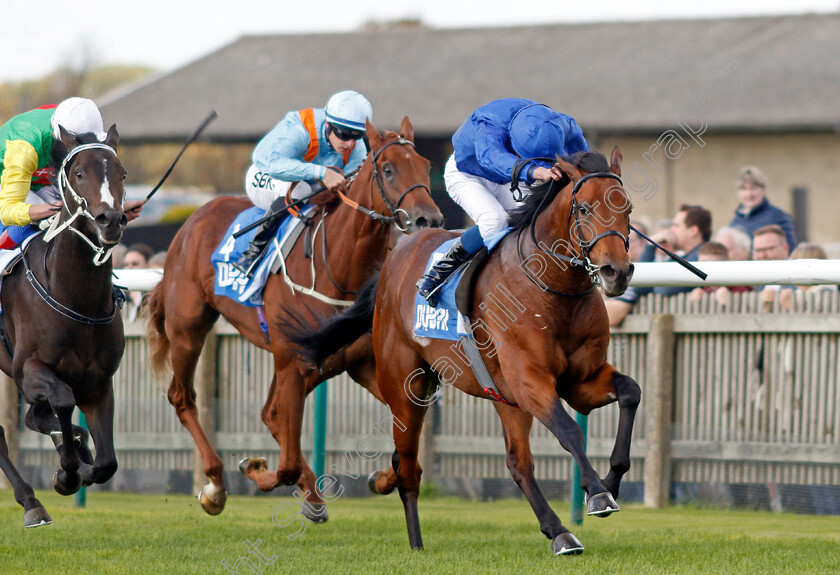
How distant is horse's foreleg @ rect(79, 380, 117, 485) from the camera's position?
5.72m

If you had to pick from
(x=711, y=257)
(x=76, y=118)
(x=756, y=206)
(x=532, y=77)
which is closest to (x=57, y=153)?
(x=76, y=118)

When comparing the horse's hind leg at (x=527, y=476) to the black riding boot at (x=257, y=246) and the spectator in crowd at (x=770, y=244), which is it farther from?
the spectator in crowd at (x=770, y=244)

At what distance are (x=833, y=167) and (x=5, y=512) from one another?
53.3ft

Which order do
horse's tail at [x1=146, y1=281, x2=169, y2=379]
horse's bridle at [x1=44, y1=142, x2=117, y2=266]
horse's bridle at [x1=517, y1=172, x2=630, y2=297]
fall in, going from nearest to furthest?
horse's bridle at [x1=517, y1=172, x2=630, y2=297] → horse's bridle at [x1=44, y1=142, x2=117, y2=266] → horse's tail at [x1=146, y1=281, x2=169, y2=379]

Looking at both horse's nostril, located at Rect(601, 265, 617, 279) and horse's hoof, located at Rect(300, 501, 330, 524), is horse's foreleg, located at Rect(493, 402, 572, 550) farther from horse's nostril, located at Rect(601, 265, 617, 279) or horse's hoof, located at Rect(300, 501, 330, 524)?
horse's hoof, located at Rect(300, 501, 330, 524)

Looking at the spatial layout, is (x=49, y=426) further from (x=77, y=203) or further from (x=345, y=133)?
(x=345, y=133)

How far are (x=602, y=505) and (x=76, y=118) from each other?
304 cm

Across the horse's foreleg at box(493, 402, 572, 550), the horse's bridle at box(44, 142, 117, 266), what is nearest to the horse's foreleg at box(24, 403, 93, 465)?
the horse's bridle at box(44, 142, 117, 266)

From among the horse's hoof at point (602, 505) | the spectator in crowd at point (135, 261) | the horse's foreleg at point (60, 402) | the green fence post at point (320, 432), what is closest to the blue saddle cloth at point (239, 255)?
the green fence post at point (320, 432)

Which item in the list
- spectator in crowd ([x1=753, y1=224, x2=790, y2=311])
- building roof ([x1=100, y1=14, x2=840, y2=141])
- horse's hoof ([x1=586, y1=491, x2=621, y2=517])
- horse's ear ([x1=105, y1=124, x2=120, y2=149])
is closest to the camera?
horse's hoof ([x1=586, y1=491, x2=621, y2=517])

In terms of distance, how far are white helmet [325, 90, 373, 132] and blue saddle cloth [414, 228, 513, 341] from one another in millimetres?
1213

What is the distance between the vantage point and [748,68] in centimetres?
2155

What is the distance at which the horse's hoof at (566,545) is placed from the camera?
4961 millimetres

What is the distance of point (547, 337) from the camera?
4.92 meters
